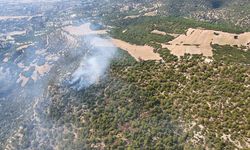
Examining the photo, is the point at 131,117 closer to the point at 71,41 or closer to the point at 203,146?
the point at 203,146

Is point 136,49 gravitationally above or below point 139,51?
below

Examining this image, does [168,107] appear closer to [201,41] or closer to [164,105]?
[164,105]

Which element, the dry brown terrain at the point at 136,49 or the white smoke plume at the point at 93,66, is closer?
the white smoke plume at the point at 93,66

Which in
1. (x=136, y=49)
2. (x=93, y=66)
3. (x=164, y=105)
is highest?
(x=164, y=105)

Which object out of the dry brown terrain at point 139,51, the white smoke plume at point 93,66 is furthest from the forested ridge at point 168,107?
the dry brown terrain at point 139,51

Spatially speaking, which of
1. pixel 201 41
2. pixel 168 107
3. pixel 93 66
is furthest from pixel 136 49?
pixel 168 107

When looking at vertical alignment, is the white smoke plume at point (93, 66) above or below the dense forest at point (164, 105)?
below

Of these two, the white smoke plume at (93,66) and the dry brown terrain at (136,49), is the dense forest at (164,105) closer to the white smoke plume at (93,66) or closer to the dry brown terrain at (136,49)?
the white smoke plume at (93,66)
